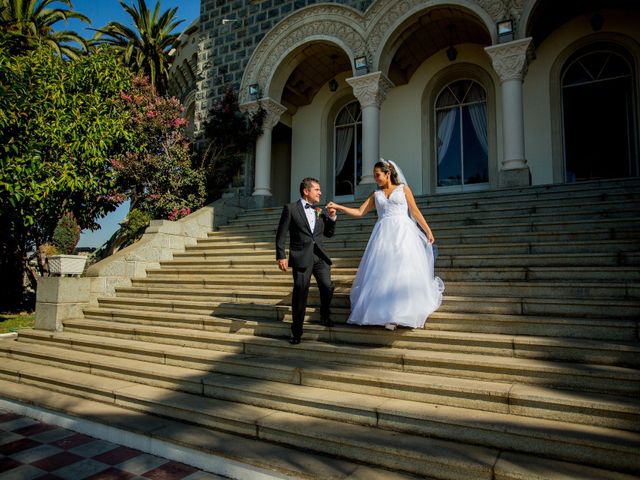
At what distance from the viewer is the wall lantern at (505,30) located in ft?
32.0

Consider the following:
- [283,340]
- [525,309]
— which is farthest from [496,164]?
[283,340]

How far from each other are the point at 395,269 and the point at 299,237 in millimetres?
1128

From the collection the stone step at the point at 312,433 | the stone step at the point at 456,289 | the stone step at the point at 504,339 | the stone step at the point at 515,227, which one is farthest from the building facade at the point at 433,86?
the stone step at the point at 312,433

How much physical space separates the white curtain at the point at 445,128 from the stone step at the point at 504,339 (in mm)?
8727

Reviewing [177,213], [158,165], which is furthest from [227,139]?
[177,213]

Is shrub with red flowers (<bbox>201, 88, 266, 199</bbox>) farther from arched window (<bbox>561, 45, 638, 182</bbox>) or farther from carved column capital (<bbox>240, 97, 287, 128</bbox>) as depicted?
arched window (<bbox>561, 45, 638, 182</bbox>)

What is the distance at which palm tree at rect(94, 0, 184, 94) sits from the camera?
19891 mm

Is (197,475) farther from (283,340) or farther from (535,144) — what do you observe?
(535,144)

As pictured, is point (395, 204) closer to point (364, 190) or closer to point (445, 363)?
point (445, 363)

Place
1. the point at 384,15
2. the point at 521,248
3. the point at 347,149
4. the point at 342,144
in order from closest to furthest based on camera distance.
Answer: the point at 521,248 < the point at 384,15 < the point at 347,149 < the point at 342,144

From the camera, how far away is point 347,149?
14359mm

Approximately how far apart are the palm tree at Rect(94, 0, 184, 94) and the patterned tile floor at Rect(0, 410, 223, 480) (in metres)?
18.4

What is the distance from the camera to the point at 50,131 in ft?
30.2

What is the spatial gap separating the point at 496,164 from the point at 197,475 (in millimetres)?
10657
